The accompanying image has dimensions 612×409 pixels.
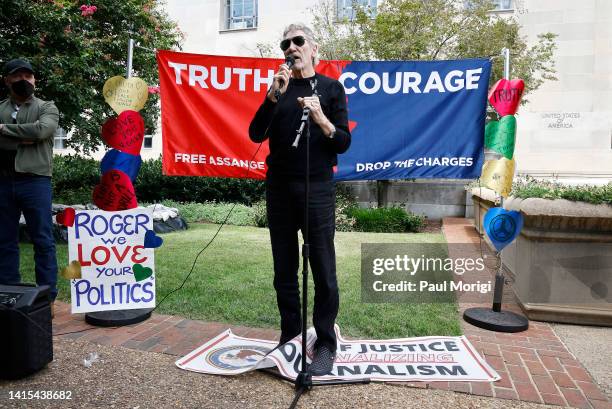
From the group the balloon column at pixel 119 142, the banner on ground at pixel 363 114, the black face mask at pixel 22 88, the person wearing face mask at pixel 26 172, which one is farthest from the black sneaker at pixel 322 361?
the black face mask at pixel 22 88

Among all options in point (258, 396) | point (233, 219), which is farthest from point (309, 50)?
point (233, 219)

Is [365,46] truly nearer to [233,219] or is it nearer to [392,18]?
[392,18]

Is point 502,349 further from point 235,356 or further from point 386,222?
point 386,222

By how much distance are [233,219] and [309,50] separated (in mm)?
8284

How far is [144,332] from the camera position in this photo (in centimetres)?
378

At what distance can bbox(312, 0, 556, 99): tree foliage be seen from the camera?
11766mm

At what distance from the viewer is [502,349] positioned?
3.49 metres

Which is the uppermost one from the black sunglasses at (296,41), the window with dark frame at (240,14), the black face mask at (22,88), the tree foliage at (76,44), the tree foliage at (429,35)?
the window with dark frame at (240,14)

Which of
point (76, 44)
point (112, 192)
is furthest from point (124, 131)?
point (76, 44)

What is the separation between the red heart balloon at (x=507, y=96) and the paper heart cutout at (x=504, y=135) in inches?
2.9

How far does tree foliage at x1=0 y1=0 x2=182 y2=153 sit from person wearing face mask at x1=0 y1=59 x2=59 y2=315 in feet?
11.6

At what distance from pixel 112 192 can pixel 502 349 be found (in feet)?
11.0

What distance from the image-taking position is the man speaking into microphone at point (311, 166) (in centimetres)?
296

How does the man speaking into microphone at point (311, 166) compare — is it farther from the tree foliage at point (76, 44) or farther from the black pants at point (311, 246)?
the tree foliage at point (76, 44)
